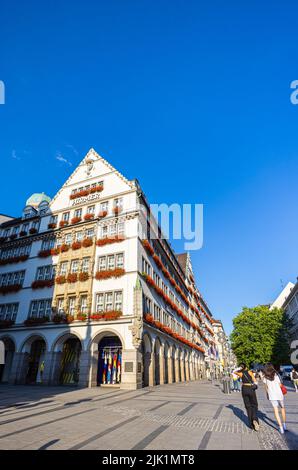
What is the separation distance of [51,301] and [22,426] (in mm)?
19658

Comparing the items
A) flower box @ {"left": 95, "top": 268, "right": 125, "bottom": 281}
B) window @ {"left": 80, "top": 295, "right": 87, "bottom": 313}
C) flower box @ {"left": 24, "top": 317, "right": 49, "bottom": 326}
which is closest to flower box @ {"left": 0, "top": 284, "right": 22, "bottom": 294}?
flower box @ {"left": 24, "top": 317, "right": 49, "bottom": 326}

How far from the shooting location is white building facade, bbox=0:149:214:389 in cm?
2331

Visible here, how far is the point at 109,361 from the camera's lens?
79.5ft

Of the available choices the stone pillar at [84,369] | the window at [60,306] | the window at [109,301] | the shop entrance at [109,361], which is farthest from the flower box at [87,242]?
the stone pillar at [84,369]

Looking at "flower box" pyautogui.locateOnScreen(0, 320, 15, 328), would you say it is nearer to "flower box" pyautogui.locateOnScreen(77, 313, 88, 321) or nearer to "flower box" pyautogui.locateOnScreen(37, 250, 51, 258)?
"flower box" pyautogui.locateOnScreen(37, 250, 51, 258)

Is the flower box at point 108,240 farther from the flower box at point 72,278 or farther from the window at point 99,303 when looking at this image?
the window at point 99,303

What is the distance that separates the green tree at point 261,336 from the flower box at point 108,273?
37571 mm

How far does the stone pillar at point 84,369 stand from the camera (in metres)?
22.4

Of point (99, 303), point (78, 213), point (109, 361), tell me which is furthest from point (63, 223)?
point (109, 361)

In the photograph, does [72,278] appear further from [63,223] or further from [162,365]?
[162,365]

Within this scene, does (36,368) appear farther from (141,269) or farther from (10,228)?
(10,228)

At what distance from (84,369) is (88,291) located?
635 cm
